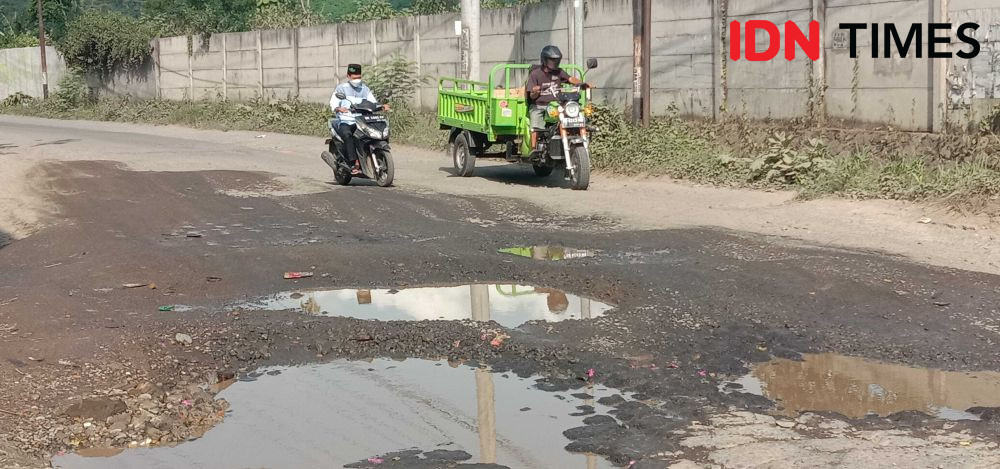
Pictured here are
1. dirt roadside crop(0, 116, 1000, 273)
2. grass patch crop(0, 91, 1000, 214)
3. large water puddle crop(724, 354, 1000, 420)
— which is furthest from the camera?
grass patch crop(0, 91, 1000, 214)

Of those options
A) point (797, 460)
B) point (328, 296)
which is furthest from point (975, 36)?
point (797, 460)

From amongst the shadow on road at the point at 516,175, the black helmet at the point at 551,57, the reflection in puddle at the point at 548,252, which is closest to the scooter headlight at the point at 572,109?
the black helmet at the point at 551,57

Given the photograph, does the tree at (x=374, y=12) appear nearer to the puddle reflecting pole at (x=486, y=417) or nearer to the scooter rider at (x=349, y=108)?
the scooter rider at (x=349, y=108)

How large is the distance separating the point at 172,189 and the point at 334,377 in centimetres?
853

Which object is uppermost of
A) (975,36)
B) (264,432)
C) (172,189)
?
(975,36)

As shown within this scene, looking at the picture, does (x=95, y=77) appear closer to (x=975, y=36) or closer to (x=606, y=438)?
(x=975, y=36)

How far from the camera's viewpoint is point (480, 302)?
7270 mm

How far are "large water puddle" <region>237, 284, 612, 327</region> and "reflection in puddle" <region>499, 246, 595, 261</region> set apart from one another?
41.2 inches

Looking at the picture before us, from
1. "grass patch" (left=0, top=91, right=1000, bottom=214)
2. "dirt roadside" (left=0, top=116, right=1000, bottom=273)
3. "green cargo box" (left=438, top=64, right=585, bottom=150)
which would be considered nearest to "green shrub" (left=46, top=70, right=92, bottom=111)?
"dirt roadside" (left=0, top=116, right=1000, bottom=273)

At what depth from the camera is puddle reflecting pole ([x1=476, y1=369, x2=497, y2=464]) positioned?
15.0ft

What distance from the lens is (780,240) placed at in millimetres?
9141

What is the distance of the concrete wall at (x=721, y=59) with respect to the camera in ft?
39.2

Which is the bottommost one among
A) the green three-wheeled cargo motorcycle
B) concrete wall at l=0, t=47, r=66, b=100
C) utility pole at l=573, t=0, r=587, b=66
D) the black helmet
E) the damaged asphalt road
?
the damaged asphalt road

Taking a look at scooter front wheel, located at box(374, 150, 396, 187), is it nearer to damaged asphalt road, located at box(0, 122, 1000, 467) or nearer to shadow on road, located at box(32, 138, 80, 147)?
damaged asphalt road, located at box(0, 122, 1000, 467)
